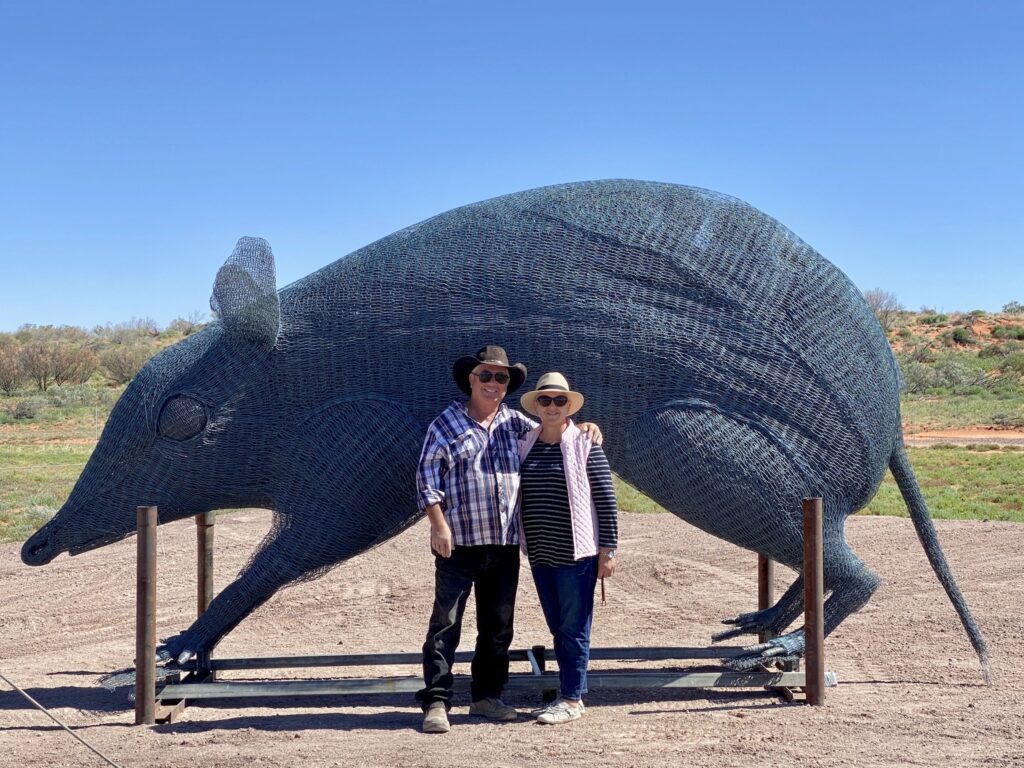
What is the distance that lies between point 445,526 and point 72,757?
77.6 inches

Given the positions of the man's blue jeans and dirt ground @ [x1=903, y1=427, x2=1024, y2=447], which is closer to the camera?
the man's blue jeans

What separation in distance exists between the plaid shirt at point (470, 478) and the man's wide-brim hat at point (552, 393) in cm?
25

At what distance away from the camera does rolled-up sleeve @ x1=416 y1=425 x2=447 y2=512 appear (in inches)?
176

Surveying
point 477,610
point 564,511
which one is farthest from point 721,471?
point 477,610

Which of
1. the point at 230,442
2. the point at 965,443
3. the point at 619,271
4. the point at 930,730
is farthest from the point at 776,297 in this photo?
the point at 965,443

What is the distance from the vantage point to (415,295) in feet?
16.9

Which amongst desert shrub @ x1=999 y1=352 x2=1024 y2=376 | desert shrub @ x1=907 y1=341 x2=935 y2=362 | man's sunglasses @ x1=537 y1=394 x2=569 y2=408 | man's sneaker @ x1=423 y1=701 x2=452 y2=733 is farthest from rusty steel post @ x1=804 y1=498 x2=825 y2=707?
desert shrub @ x1=907 y1=341 x2=935 y2=362

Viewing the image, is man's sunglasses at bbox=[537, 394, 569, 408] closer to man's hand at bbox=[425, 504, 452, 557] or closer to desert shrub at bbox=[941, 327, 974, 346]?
man's hand at bbox=[425, 504, 452, 557]

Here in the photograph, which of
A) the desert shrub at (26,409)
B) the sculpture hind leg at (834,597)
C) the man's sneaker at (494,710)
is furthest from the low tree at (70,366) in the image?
the sculpture hind leg at (834,597)

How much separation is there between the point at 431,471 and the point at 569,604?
35.5 inches

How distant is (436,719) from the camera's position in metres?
4.70

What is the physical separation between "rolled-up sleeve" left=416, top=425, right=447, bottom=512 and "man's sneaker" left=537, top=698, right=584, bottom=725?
1195mm

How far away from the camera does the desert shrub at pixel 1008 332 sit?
41.8 metres

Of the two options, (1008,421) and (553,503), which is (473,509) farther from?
(1008,421)
